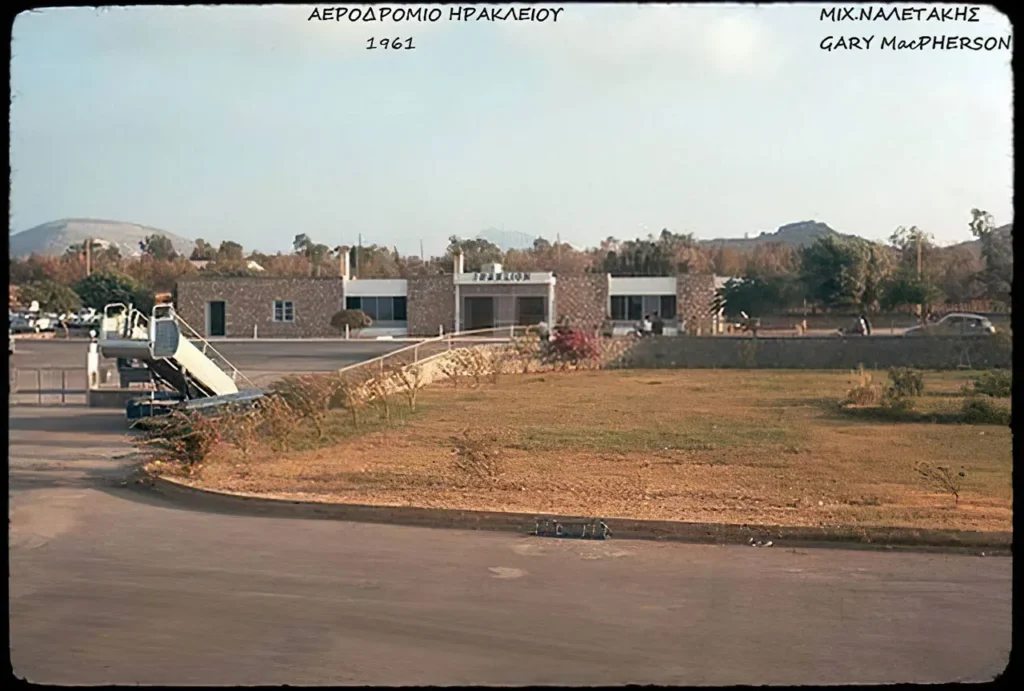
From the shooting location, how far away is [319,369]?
1641cm

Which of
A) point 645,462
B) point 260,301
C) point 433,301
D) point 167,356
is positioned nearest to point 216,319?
point 260,301

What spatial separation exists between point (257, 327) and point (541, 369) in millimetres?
5095

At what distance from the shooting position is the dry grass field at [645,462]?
35.5 ft

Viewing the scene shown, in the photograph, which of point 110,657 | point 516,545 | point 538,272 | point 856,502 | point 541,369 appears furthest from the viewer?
point 541,369

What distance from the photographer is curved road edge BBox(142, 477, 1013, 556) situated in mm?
9328

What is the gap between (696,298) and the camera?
18.2 metres

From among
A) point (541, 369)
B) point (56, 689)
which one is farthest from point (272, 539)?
point (541, 369)

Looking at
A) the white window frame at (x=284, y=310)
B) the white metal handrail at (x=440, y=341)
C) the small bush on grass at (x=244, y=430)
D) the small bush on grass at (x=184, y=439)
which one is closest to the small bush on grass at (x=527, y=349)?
the white metal handrail at (x=440, y=341)

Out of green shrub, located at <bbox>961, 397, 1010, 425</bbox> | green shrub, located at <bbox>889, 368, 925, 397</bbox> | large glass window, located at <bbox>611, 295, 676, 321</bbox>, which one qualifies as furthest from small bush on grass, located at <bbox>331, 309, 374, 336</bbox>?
green shrub, located at <bbox>961, 397, 1010, 425</bbox>

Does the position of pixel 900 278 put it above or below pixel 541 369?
above

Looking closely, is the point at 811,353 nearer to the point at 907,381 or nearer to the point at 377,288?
the point at 907,381

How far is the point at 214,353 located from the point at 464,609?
1194 centimetres

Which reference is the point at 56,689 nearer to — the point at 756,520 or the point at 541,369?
the point at 756,520

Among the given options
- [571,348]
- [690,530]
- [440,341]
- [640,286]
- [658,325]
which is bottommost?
[690,530]
